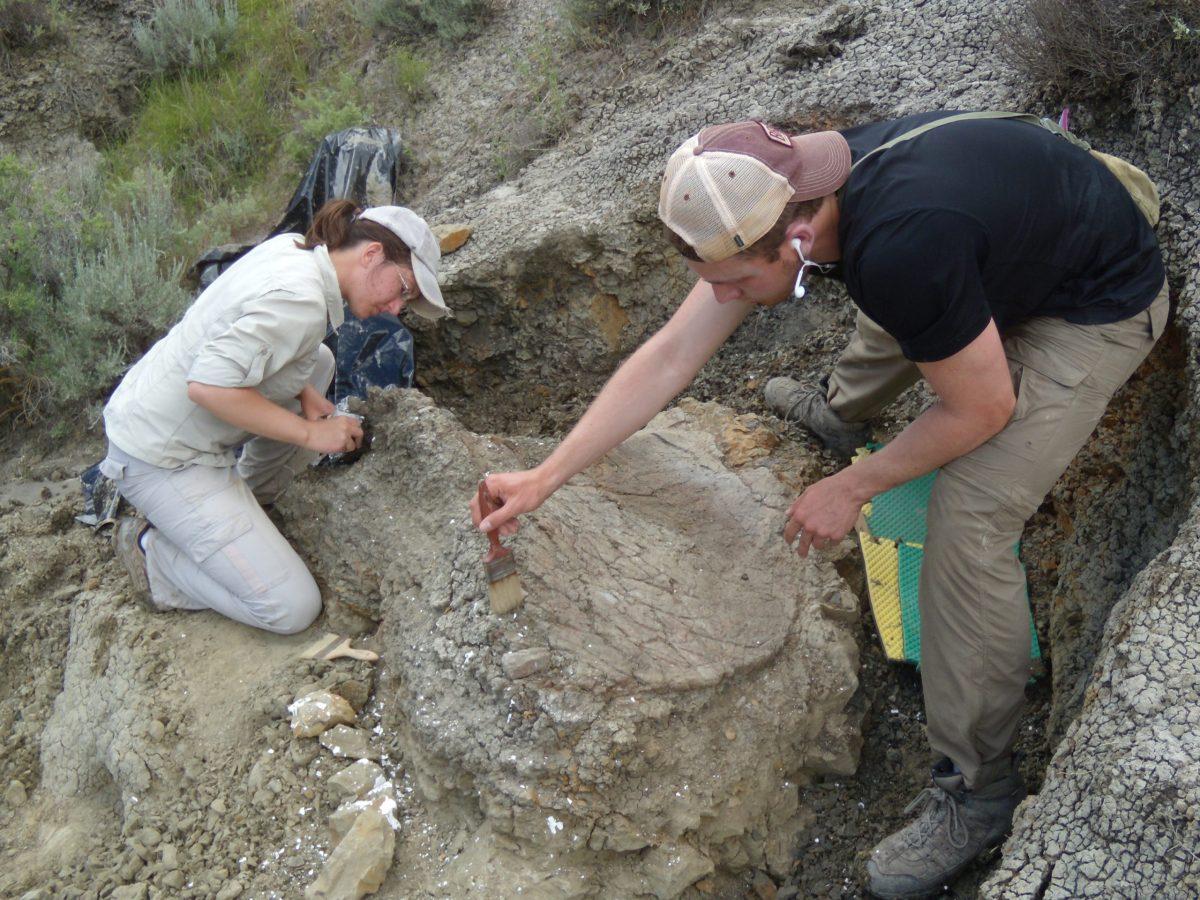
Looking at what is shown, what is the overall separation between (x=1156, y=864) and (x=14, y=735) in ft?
10.5

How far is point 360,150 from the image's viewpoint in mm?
5148

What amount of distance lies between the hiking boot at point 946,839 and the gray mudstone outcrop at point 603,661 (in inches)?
10.7

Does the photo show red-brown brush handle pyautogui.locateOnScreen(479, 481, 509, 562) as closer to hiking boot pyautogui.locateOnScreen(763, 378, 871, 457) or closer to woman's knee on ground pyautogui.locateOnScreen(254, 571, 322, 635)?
woman's knee on ground pyautogui.locateOnScreen(254, 571, 322, 635)

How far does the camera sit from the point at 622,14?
16.4 ft

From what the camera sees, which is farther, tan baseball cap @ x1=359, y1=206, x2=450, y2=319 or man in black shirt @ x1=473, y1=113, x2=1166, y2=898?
tan baseball cap @ x1=359, y1=206, x2=450, y2=319

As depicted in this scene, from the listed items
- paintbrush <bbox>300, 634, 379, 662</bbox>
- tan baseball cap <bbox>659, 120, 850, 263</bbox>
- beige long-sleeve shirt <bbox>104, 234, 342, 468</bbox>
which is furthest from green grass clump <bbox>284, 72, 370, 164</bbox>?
tan baseball cap <bbox>659, 120, 850, 263</bbox>

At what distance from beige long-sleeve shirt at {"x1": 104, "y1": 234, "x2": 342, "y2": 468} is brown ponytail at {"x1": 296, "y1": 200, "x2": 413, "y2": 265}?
0.07m

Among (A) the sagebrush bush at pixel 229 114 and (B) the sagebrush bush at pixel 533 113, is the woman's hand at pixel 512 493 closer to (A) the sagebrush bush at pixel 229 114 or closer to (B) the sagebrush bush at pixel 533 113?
(B) the sagebrush bush at pixel 533 113

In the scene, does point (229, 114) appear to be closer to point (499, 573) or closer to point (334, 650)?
point (334, 650)

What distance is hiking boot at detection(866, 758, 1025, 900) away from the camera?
91.3 inches

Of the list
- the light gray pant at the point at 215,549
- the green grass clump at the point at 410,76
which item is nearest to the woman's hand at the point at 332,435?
the light gray pant at the point at 215,549

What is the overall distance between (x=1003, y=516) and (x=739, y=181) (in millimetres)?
965

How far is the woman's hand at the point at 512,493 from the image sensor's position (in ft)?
7.38

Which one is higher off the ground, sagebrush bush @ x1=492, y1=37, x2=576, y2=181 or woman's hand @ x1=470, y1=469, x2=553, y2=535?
woman's hand @ x1=470, y1=469, x2=553, y2=535
